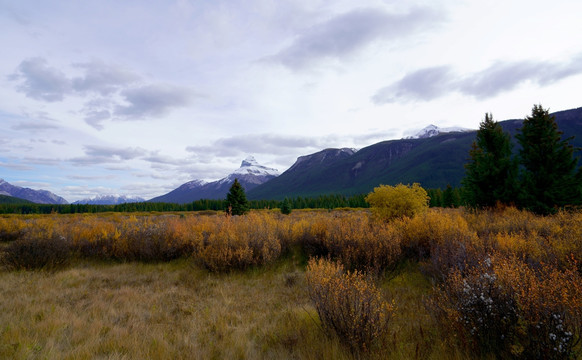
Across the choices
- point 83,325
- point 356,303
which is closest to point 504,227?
point 356,303

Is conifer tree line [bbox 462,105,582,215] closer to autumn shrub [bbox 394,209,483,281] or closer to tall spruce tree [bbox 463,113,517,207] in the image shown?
tall spruce tree [bbox 463,113,517,207]

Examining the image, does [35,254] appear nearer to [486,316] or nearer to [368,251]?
[368,251]

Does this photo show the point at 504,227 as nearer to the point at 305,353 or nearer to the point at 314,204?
the point at 305,353

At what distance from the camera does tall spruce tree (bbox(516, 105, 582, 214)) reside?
1512cm

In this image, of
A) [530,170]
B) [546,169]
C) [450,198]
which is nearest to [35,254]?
[530,170]

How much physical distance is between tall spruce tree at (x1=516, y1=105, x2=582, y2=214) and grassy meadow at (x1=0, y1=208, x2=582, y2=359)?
8.91 meters

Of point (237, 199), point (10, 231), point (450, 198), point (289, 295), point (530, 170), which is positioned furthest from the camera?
point (450, 198)

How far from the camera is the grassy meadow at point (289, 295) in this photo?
2.95 metres

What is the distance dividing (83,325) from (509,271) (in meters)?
6.17

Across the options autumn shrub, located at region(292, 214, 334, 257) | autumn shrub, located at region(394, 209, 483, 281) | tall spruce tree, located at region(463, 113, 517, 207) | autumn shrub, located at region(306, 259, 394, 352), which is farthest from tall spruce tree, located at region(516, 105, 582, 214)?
autumn shrub, located at region(306, 259, 394, 352)

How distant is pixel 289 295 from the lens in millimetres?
5547

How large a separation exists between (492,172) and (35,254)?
22505 mm

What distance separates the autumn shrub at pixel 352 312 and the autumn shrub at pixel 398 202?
1058 centimetres

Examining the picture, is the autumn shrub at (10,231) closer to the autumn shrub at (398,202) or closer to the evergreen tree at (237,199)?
the autumn shrub at (398,202)
